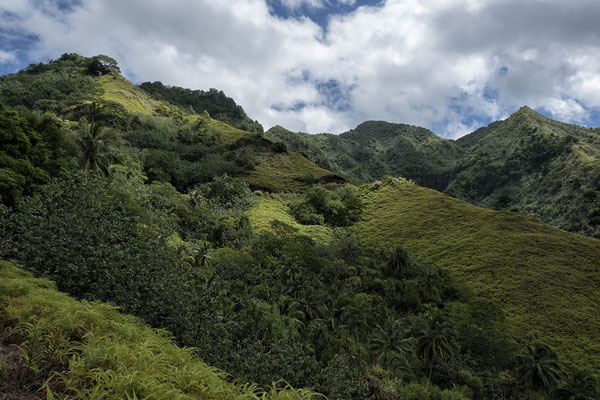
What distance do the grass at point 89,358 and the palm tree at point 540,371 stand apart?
39.9m

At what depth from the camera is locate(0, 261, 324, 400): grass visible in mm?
4605

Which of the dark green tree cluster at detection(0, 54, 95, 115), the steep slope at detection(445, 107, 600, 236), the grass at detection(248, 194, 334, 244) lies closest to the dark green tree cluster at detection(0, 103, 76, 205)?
the grass at detection(248, 194, 334, 244)

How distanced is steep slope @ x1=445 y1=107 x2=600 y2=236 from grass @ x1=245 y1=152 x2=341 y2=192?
88.6 metres

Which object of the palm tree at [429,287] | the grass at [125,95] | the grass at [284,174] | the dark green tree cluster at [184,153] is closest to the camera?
the palm tree at [429,287]

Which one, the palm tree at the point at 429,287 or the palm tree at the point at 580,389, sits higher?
the palm tree at the point at 429,287

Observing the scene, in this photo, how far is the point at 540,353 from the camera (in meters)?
35.7

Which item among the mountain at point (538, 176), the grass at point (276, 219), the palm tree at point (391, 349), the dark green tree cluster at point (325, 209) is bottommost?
the palm tree at point (391, 349)

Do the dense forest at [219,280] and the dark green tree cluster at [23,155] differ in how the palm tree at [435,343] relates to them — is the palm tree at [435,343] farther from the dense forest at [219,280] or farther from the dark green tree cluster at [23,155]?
the dark green tree cluster at [23,155]

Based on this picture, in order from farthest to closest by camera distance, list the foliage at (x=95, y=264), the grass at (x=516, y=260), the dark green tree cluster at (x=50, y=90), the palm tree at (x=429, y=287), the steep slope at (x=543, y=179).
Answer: the steep slope at (x=543, y=179)
the dark green tree cluster at (x=50, y=90)
the palm tree at (x=429, y=287)
the grass at (x=516, y=260)
the foliage at (x=95, y=264)

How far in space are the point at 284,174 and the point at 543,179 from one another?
133 m

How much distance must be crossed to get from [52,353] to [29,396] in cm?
74

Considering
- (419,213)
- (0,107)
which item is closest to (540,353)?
(419,213)

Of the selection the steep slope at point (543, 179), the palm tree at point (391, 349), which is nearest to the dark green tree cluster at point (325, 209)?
the palm tree at point (391, 349)

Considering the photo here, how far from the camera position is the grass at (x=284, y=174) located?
284 ft
